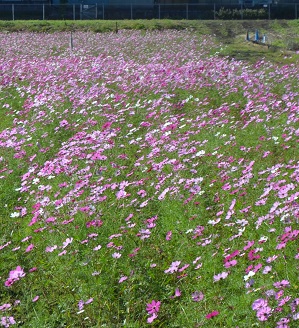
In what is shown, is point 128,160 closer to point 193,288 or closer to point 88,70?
point 193,288

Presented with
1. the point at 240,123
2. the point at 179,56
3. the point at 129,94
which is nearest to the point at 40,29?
the point at 179,56

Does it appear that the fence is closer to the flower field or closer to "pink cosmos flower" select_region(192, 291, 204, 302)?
the flower field

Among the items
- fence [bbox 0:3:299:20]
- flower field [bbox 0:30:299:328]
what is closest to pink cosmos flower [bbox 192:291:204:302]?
flower field [bbox 0:30:299:328]

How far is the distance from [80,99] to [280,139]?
3.95 metres

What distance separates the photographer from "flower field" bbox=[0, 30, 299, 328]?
12.5ft

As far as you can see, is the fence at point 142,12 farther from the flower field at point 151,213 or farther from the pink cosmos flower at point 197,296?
the pink cosmos flower at point 197,296

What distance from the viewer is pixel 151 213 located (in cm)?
534

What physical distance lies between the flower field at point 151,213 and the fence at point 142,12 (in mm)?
32052

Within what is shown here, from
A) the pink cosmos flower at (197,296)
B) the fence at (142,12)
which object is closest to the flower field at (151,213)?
the pink cosmos flower at (197,296)

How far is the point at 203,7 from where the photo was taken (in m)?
43.8

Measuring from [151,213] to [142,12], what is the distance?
39.0 m

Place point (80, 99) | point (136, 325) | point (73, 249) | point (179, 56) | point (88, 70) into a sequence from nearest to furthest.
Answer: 1. point (136, 325)
2. point (73, 249)
3. point (80, 99)
4. point (88, 70)
5. point (179, 56)

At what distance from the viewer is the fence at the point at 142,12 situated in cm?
4141

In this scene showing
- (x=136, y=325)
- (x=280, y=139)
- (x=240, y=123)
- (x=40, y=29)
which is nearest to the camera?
(x=136, y=325)
